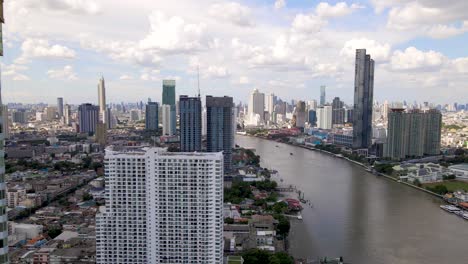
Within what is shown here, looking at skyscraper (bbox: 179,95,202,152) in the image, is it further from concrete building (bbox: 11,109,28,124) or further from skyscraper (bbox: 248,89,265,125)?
skyscraper (bbox: 248,89,265,125)

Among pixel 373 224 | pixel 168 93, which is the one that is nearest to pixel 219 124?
pixel 373 224

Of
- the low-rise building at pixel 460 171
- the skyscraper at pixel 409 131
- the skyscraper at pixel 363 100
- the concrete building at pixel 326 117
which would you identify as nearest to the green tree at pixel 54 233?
the low-rise building at pixel 460 171

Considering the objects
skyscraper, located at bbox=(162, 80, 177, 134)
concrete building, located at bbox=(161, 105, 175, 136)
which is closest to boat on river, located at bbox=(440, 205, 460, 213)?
concrete building, located at bbox=(161, 105, 175, 136)

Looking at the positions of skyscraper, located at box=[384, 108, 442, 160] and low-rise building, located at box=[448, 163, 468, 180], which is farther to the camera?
skyscraper, located at box=[384, 108, 442, 160]

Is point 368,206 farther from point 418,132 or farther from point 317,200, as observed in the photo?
point 418,132

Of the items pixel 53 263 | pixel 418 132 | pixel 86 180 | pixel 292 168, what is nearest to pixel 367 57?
pixel 418 132

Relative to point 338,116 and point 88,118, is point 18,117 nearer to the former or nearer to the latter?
point 88,118

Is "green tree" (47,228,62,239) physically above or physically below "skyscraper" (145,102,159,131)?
below
